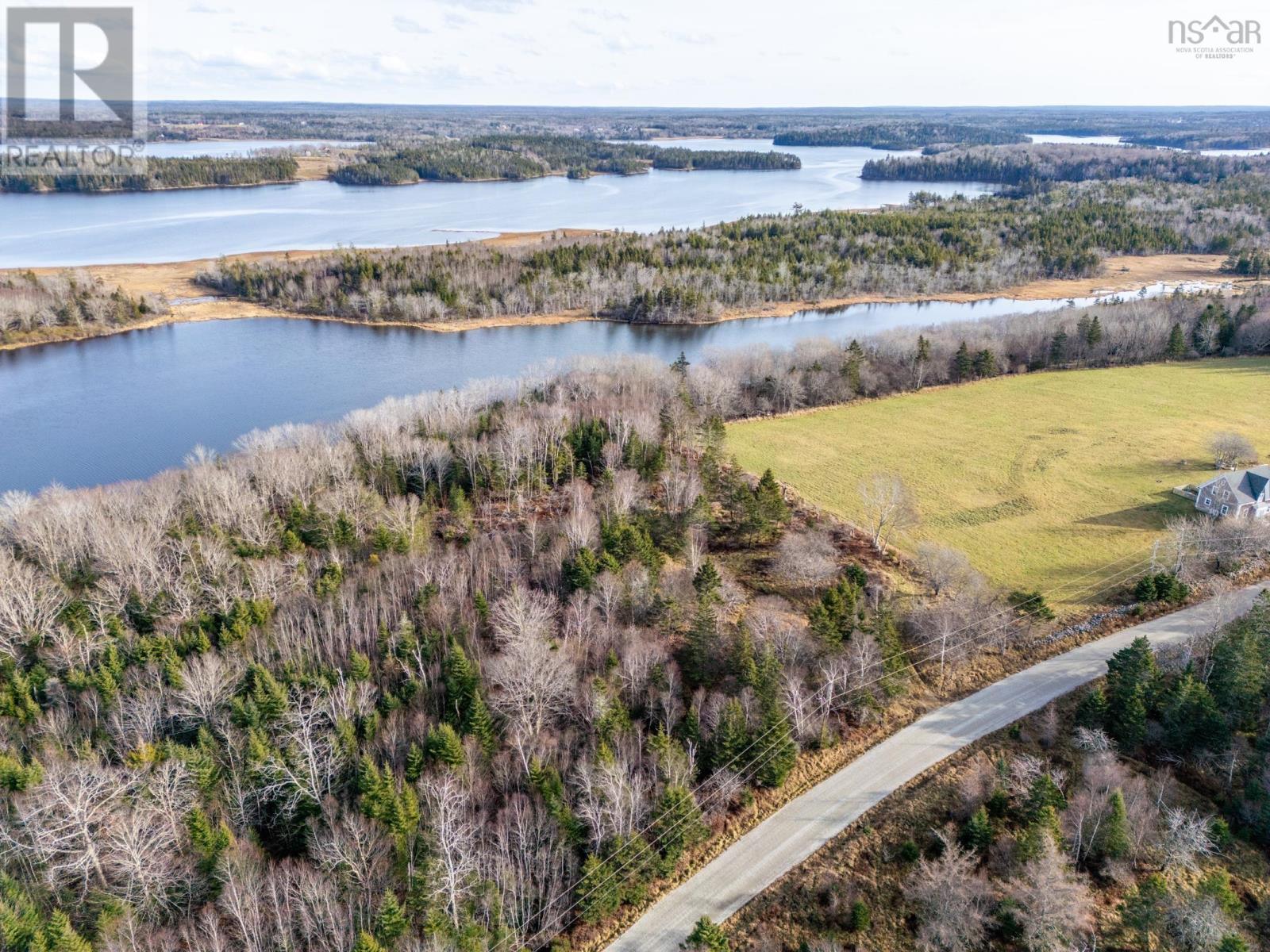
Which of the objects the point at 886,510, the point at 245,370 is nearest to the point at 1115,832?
the point at 886,510

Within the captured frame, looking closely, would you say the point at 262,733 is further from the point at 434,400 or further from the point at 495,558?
the point at 434,400

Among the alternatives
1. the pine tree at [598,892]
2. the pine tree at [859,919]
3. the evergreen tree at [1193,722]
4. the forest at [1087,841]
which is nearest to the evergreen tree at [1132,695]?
the forest at [1087,841]

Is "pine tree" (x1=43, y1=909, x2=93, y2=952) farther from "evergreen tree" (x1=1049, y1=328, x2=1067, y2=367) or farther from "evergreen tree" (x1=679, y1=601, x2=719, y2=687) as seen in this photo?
"evergreen tree" (x1=1049, y1=328, x2=1067, y2=367)

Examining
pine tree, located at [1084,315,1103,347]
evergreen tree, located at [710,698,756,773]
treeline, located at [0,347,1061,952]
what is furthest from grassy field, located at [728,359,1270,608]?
evergreen tree, located at [710,698,756,773]

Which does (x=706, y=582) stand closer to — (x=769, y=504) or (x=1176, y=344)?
(x=769, y=504)

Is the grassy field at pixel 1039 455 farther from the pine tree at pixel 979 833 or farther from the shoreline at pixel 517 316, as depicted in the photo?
the shoreline at pixel 517 316
